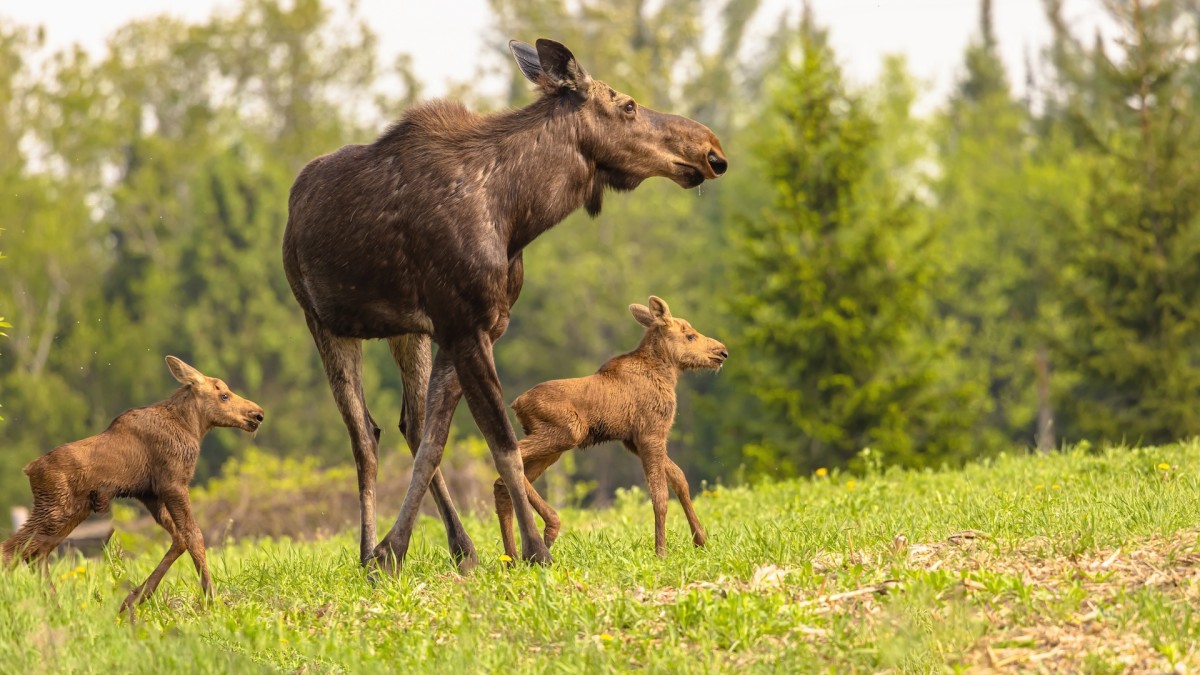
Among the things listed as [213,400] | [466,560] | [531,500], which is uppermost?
[213,400]

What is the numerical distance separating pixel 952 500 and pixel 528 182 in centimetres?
385

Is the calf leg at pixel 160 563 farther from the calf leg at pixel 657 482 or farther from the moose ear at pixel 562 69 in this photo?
the moose ear at pixel 562 69

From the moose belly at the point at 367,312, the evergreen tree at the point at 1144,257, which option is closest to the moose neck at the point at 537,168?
the moose belly at the point at 367,312

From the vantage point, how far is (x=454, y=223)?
8406 millimetres

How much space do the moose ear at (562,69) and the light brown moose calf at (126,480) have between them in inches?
125

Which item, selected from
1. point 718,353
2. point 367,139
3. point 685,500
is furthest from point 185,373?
point 367,139

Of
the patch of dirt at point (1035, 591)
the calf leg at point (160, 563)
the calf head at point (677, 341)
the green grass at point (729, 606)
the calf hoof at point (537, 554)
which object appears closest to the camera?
the patch of dirt at point (1035, 591)

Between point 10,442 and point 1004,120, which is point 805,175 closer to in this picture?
point 10,442

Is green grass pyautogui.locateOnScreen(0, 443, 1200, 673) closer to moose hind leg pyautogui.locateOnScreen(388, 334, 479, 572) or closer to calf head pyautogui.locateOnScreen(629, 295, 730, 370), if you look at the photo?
moose hind leg pyautogui.locateOnScreen(388, 334, 479, 572)

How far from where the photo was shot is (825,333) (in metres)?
24.5

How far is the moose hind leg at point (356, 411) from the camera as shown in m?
9.08

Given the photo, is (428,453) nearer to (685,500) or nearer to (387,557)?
(387,557)

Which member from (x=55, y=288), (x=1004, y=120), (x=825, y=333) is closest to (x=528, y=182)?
(x=825, y=333)

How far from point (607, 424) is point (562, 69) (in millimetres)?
2176
